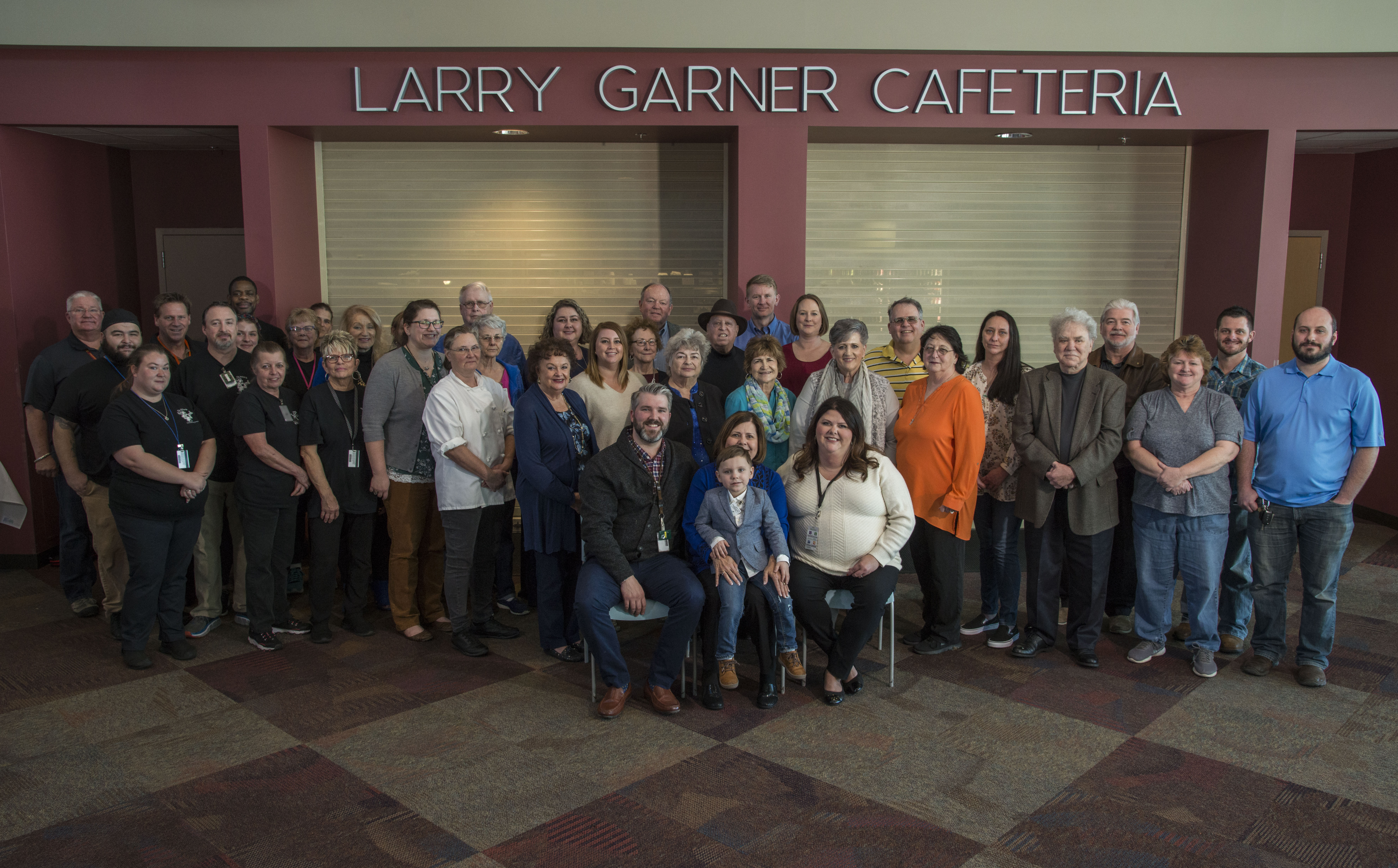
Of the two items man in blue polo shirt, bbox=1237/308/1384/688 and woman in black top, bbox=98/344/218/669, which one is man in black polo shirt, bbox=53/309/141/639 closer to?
woman in black top, bbox=98/344/218/669

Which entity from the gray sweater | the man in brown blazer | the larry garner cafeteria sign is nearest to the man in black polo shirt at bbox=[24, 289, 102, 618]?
the larry garner cafeteria sign

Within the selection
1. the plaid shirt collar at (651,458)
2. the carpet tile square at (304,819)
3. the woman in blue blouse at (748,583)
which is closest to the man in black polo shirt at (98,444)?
the carpet tile square at (304,819)

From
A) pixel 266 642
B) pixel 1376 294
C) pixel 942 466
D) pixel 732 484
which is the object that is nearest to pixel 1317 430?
pixel 942 466

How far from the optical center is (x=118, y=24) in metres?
5.68

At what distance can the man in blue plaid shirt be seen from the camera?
4.35 metres

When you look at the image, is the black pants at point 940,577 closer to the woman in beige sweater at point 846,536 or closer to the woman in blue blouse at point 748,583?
the woman in beige sweater at point 846,536

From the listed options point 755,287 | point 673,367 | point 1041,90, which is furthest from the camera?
point 1041,90

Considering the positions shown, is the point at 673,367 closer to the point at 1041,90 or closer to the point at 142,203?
the point at 1041,90

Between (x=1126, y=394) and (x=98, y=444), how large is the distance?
16.6 ft

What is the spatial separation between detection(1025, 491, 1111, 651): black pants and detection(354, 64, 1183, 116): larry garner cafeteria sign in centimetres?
314

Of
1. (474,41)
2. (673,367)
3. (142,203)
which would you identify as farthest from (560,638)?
(142,203)

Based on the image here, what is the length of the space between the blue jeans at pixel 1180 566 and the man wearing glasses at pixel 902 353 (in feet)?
4.02

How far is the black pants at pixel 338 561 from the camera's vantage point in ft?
14.8

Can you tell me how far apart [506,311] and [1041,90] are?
4119 mm
